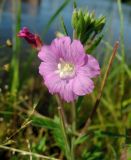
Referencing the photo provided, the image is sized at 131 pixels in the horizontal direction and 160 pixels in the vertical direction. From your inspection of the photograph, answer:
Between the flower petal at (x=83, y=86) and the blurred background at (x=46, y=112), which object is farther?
the blurred background at (x=46, y=112)

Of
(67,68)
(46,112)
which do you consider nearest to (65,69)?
(67,68)

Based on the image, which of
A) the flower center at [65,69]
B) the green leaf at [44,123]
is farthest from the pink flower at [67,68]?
the green leaf at [44,123]

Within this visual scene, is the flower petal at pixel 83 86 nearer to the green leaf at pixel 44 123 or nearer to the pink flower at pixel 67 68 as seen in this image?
the pink flower at pixel 67 68

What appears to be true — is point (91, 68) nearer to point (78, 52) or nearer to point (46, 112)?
point (78, 52)

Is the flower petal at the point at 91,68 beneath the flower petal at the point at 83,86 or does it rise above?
above

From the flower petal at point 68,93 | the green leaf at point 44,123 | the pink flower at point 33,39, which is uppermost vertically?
the pink flower at point 33,39

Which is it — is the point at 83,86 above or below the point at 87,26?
below

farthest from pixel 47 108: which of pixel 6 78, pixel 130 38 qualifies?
pixel 130 38
